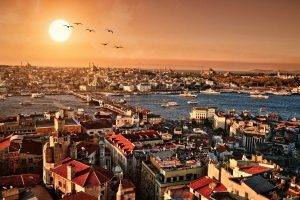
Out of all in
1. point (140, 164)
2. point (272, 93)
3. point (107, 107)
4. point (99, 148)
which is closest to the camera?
point (140, 164)

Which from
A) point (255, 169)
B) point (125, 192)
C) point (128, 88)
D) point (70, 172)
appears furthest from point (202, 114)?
point (128, 88)

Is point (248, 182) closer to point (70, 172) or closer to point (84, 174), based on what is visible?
point (84, 174)

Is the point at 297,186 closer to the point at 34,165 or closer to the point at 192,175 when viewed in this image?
the point at 192,175

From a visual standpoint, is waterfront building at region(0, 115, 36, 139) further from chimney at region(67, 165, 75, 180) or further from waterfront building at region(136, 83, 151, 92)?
waterfront building at region(136, 83, 151, 92)

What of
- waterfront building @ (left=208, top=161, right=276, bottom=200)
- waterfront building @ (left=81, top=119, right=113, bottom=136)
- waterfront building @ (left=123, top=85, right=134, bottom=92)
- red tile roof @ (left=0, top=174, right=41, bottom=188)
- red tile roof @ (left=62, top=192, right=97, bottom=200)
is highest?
waterfront building @ (left=208, top=161, right=276, bottom=200)

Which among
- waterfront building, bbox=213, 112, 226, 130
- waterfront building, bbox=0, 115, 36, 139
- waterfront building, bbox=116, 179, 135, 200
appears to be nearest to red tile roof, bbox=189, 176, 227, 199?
waterfront building, bbox=116, 179, 135, 200

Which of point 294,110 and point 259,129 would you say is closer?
point 259,129

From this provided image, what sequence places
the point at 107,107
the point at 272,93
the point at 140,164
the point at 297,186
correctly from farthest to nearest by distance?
the point at 272,93 → the point at 107,107 → the point at 140,164 → the point at 297,186

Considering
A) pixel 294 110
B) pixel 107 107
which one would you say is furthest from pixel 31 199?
pixel 294 110
